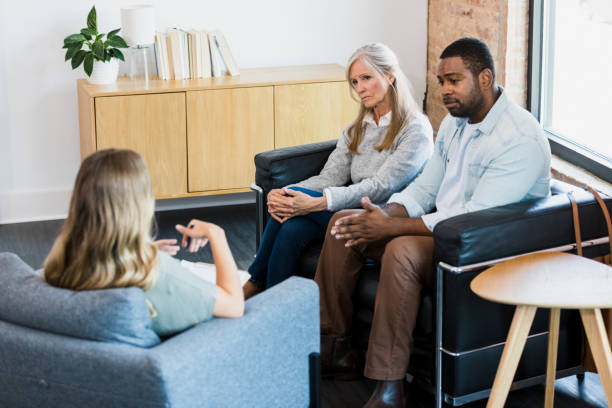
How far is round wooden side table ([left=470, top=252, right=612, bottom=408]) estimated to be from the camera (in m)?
2.37

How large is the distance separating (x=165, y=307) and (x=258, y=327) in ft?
0.87

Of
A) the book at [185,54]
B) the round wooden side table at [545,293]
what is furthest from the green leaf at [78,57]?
the round wooden side table at [545,293]

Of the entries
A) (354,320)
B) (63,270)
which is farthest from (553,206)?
(63,270)

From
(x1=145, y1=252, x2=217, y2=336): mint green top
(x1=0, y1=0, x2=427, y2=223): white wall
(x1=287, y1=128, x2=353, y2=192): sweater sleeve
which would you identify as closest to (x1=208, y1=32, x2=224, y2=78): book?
(x1=0, y1=0, x2=427, y2=223): white wall

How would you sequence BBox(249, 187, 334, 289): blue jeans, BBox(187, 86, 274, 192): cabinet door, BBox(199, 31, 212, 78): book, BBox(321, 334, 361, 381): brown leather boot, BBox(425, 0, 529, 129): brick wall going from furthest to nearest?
BBox(199, 31, 212, 78): book, BBox(187, 86, 274, 192): cabinet door, BBox(425, 0, 529, 129): brick wall, BBox(249, 187, 334, 289): blue jeans, BBox(321, 334, 361, 381): brown leather boot

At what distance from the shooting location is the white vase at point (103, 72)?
A: 4.86m

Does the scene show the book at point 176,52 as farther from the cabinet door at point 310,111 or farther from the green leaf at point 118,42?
the cabinet door at point 310,111

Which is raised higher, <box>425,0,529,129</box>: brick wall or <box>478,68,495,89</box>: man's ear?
<box>425,0,529,129</box>: brick wall

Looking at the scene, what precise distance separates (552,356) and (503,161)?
67 centimetres

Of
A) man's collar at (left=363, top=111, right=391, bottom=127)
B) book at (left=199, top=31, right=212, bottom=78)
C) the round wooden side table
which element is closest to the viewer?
the round wooden side table

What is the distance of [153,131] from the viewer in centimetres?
488

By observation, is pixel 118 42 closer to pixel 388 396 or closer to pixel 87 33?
pixel 87 33

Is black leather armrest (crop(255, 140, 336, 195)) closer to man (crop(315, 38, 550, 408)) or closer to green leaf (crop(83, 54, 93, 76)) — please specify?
man (crop(315, 38, 550, 408))

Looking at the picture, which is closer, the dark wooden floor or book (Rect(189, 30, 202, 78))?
the dark wooden floor
